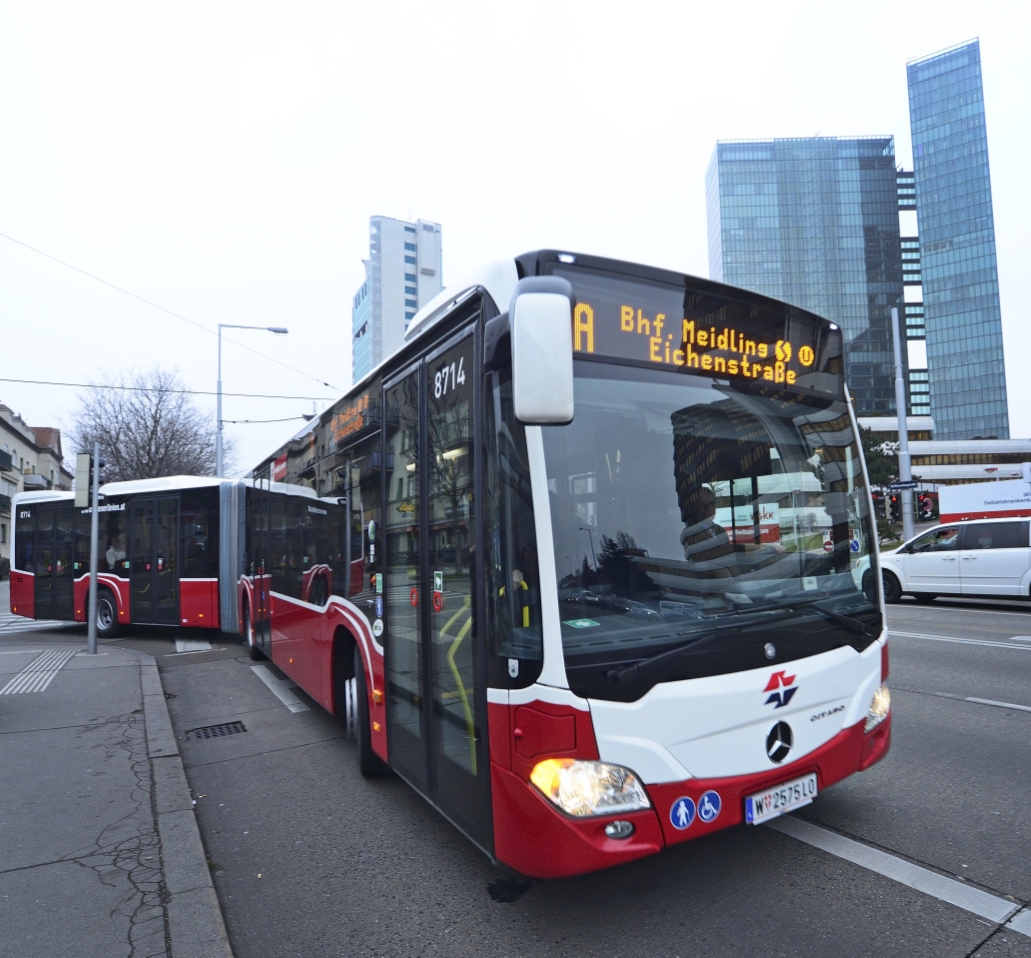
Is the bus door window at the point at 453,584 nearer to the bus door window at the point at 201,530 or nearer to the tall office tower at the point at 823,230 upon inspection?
the bus door window at the point at 201,530

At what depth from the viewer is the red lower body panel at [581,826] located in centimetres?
289

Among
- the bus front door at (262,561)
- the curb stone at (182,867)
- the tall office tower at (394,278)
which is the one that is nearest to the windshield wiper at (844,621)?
the curb stone at (182,867)

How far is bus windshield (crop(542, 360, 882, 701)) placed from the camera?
120 inches

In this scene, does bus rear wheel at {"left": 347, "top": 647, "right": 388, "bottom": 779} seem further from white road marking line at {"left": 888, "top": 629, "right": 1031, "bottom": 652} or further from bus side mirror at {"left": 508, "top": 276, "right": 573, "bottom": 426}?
white road marking line at {"left": 888, "top": 629, "right": 1031, "bottom": 652}

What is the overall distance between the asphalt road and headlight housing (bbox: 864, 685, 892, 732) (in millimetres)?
640

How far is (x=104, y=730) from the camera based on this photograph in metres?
6.78

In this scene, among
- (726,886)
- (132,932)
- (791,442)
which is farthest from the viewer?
(791,442)

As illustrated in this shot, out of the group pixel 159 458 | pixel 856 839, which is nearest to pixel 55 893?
pixel 856 839

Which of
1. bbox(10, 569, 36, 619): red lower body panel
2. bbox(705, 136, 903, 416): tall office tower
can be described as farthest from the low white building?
bbox(705, 136, 903, 416): tall office tower

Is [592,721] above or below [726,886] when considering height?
above

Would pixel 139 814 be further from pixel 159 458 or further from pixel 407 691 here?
pixel 159 458

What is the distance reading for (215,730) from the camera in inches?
280

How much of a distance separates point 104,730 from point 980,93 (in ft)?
511

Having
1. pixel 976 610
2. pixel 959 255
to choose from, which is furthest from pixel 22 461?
pixel 959 255
